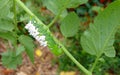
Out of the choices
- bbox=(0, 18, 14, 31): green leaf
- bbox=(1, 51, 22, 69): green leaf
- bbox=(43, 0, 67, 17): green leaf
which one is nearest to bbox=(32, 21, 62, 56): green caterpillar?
bbox=(43, 0, 67, 17): green leaf

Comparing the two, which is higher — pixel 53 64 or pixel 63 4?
pixel 63 4

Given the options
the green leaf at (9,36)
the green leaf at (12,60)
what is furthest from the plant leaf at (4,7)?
the green leaf at (12,60)

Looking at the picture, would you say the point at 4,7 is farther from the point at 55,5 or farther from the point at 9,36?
the point at 9,36

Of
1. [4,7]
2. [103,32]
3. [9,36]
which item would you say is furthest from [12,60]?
[103,32]

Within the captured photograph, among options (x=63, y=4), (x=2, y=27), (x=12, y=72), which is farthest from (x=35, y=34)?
(x=12, y=72)

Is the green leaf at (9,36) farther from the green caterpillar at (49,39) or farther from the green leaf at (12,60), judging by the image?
the green caterpillar at (49,39)

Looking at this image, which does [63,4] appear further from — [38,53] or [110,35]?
[38,53]
